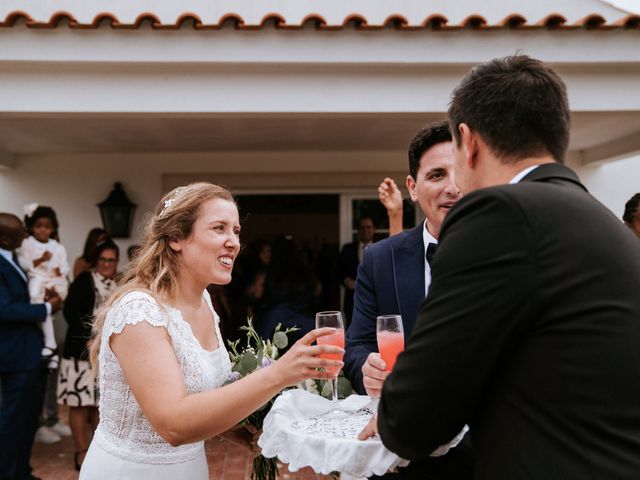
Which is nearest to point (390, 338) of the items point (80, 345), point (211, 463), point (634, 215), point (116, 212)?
point (634, 215)

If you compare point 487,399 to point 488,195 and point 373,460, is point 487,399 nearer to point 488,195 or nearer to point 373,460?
point 488,195

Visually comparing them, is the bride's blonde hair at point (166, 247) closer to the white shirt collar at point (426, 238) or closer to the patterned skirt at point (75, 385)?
the white shirt collar at point (426, 238)

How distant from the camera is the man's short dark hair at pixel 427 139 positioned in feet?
8.40

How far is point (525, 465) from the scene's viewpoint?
1209mm

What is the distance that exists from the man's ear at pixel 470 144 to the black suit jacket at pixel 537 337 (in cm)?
24

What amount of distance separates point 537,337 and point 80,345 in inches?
206

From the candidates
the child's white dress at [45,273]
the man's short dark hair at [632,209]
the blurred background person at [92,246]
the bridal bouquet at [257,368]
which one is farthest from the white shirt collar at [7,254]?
the man's short dark hair at [632,209]

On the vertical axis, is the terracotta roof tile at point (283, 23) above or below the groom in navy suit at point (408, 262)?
above

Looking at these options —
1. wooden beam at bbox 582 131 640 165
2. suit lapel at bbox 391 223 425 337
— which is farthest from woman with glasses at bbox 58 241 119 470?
wooden beam at bbox 582 131 640 165

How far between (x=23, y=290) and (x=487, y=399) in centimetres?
476

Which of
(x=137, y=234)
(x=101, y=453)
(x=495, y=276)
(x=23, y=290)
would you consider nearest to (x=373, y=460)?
(x=495, y=276)

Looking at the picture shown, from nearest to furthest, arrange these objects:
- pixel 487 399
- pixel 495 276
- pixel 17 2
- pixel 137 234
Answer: pixel 495 276
pixel 487 399
pixel 17 2
pixel 137 234

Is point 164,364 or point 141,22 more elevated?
point 141,22

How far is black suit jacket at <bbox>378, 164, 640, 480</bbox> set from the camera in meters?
1.16
